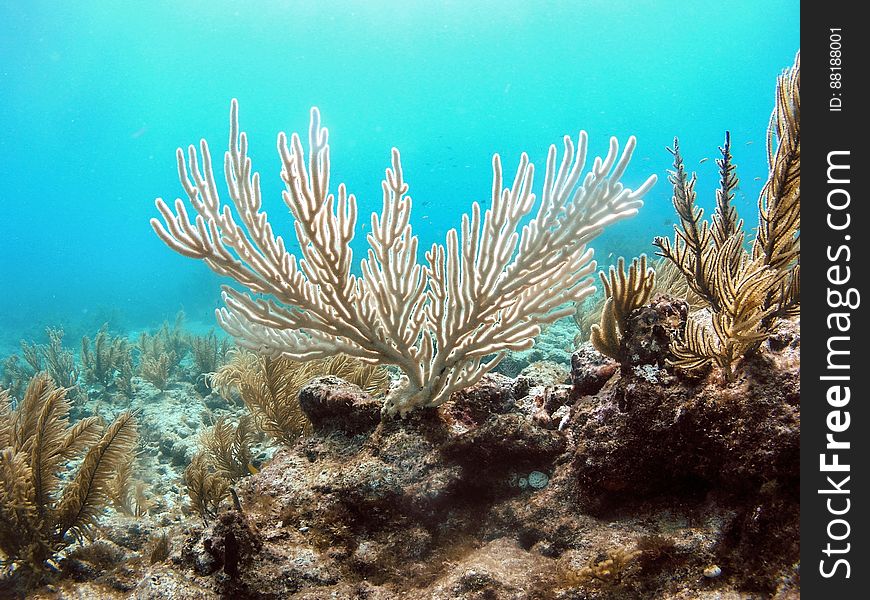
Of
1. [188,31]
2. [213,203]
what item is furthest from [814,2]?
[188,31]

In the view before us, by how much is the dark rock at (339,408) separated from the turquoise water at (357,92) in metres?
37.9

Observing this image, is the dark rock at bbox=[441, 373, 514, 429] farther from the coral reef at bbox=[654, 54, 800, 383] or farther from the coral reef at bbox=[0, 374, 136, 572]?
the coral reef at bbox=[0, 374, 136, 572]

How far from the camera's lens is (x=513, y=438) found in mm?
2377

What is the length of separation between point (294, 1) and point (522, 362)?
62.9 m

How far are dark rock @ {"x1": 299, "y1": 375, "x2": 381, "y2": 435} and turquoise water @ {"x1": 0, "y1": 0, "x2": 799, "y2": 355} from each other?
124ft

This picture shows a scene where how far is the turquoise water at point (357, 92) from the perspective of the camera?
5597cm

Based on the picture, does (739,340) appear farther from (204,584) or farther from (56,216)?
(56,216)

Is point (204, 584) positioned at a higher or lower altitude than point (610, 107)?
lower

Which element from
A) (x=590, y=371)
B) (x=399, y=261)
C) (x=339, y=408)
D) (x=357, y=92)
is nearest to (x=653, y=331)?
(x=590, y=371)

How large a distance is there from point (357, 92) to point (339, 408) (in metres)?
78.6

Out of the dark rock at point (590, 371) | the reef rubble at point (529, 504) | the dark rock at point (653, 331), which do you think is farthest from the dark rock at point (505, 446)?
the dark rock at point (653, 331)

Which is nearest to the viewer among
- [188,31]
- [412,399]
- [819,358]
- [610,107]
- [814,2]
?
[819,358]

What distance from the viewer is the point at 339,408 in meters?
2.70

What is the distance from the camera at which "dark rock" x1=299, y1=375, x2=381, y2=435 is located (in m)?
2.65
